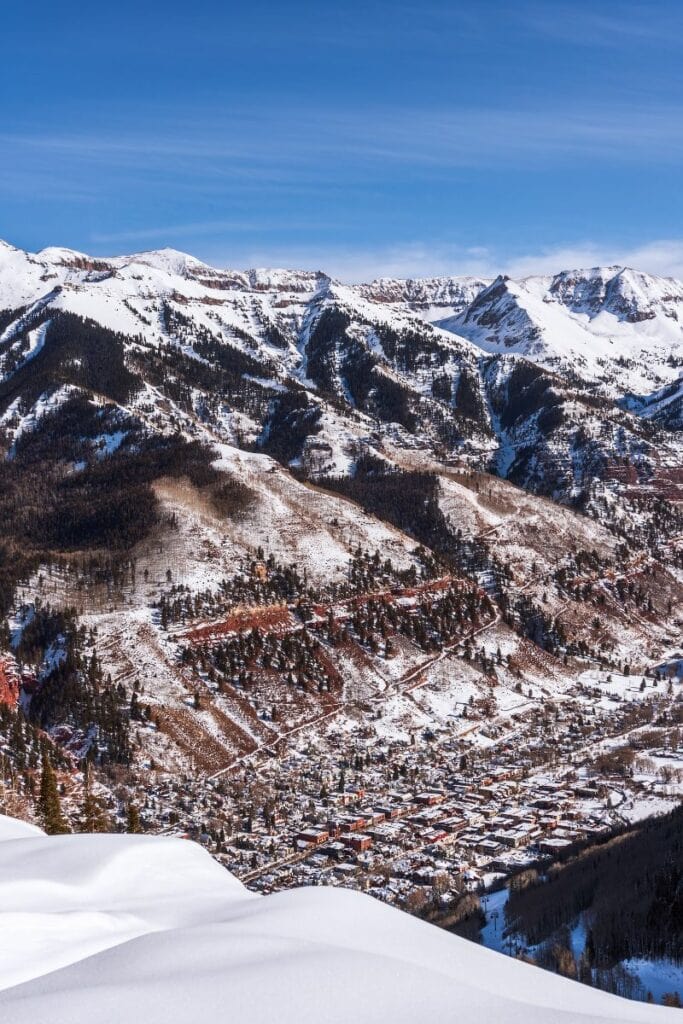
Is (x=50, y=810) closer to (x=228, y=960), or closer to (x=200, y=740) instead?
(x=200, y=740)

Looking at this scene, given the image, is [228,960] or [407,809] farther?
[407,809]

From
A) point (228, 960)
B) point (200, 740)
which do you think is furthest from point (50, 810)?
point (228, 960)

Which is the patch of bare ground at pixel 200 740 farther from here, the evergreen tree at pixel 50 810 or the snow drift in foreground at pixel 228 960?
the snow drift in foreground at pixel 228 960

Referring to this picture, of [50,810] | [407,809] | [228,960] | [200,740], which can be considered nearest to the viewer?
[228,960]

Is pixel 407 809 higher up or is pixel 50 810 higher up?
pixel 50 810

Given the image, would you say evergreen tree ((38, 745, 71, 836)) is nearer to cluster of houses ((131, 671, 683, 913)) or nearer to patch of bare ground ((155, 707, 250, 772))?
cluster of houses ((131, 671, 683, 913))

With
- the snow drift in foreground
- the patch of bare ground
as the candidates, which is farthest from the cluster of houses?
the snow drift in foreground

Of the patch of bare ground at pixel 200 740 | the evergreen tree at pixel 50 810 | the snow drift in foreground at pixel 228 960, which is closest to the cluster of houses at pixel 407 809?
the patch of bare ground at pixel 200 740

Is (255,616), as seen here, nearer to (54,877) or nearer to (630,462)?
(54,877)

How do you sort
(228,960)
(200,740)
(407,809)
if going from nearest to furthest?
(228,960) < (407,809) < (200,740)
